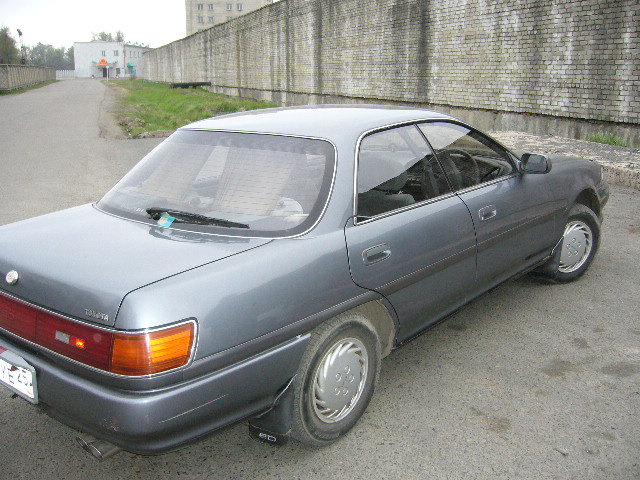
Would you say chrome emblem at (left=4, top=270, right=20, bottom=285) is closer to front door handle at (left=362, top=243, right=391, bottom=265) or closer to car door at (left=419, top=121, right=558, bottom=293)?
front door handle at (left=362, top=243, right=391, bottom=265)

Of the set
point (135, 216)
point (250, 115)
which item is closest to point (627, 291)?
point (250, 115)

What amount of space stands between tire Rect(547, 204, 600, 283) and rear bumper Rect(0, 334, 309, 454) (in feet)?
9.02

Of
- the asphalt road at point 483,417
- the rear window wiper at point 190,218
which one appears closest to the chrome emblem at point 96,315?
the asphalt road at point 483,417

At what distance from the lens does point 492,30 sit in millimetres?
12766

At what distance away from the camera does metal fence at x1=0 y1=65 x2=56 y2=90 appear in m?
42.2

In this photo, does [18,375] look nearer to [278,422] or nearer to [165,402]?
[165,402]

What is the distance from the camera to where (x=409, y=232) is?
2961 mm

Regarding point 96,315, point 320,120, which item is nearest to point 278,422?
point 96,315

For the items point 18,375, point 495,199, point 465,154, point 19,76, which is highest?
point 19,76

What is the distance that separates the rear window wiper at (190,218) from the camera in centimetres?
265

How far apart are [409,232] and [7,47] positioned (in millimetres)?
98495

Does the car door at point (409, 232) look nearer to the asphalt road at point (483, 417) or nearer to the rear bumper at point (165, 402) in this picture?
the asphalt road at point (483, 417)

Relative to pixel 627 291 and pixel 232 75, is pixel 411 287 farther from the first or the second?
pixel 232 75

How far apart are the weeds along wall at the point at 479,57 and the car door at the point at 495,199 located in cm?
699
